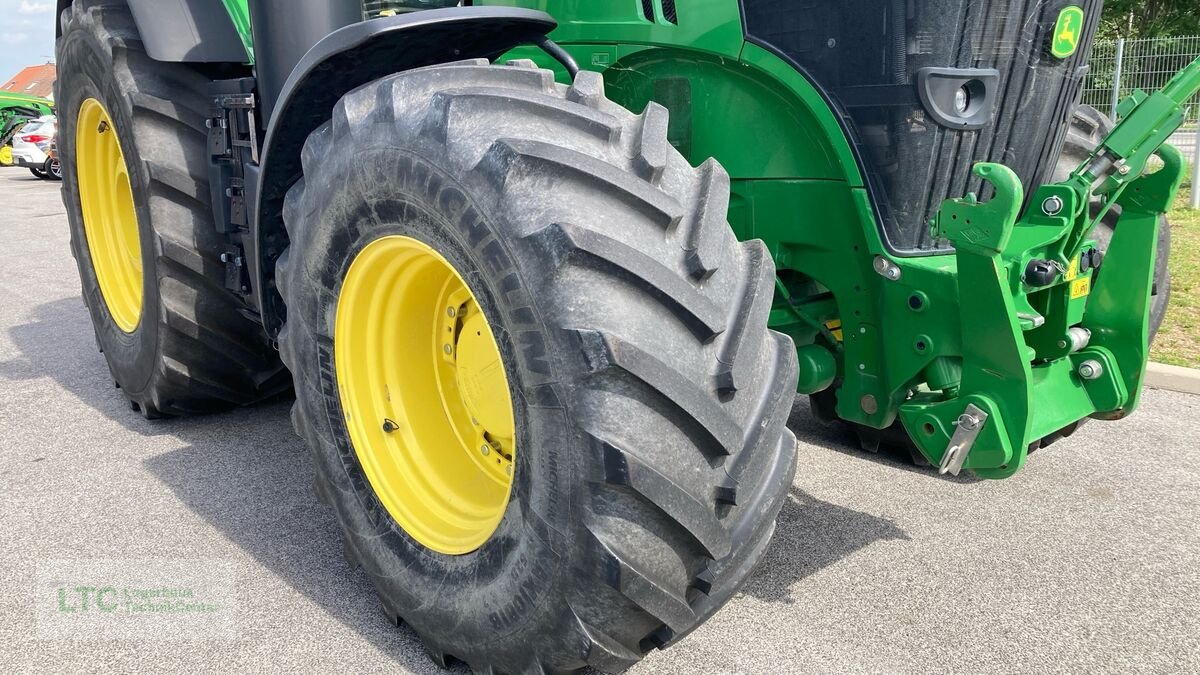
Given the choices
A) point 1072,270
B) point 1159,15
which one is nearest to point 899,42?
point 1072,270

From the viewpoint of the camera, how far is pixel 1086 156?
9.59 ft

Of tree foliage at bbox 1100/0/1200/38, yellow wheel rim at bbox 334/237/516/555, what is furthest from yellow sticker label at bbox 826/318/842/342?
tree foliage at bbox 1100/0/1200/38

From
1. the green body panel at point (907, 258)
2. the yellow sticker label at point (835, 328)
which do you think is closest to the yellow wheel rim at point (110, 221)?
the green body panel at point (907, 258)

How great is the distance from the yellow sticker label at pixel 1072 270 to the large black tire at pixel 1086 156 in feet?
1.68

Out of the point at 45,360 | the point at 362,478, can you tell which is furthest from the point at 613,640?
the point at 45,360

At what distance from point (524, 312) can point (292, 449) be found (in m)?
2.16

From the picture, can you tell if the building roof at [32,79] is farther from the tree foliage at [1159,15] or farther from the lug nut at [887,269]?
the lug nut at [887,269]

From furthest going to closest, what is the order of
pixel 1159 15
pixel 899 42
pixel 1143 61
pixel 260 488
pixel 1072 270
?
pixel 1159 15
pixel 1143 61
pixel 260 488
pixel 1072 270
pixel 899 42

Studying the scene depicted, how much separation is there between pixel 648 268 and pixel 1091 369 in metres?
1.47

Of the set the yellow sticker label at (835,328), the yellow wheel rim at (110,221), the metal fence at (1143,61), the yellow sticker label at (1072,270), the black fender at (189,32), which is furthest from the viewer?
the metal fence at (1143,61)

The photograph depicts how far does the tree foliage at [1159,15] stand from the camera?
18516 millimetres

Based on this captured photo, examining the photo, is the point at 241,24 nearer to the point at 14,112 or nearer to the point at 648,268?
the point at 648,268

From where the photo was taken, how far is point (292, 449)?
3617mm

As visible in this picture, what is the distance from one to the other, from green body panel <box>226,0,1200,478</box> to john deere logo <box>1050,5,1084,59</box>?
8.9 inches
